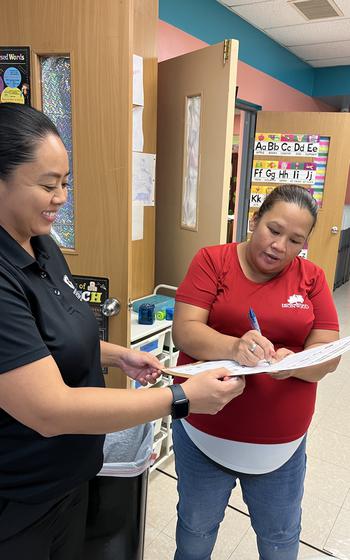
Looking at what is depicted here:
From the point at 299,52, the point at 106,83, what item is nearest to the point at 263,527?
the point at 106,83

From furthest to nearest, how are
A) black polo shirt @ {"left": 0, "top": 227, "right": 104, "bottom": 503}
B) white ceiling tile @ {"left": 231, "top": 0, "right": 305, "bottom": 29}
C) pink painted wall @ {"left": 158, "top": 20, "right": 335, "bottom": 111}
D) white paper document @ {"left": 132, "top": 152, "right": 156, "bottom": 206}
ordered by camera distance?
white ceiling tile @ {"left": 231, "top": 0, "right": 305, "bottom": 29} < pink painted wall @ {"left": 158, "top": 20, "right": 335, "bottom": 111} < white paper document @ {"left": 132, "top": 152, "right": 156, "bottom": 206} < black polo shirt @ {"left": 0, "top": 227, "right": 104, "bottom": 503}

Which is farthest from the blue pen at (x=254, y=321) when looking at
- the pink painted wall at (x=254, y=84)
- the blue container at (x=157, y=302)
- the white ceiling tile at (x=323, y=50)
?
the white ceiling tile at (x=323, y=50)

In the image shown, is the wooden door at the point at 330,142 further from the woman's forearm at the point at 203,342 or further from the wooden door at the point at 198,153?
the woman's forearm at the point at 203,342

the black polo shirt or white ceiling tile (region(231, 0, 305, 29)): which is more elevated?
white ceiling tile (region(231, 0, 305, 29))

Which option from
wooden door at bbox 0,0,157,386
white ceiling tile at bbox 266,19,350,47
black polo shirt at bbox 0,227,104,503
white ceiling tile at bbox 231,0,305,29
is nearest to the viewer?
black polo shirt at bbox 0,227,104,503

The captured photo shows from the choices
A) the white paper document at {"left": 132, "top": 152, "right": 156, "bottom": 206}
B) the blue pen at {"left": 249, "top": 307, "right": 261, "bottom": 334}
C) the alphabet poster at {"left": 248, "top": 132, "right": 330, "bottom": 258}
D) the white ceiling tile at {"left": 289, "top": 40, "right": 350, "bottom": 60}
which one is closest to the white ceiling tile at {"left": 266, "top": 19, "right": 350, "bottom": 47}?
the white ceiling tile at {"left": 289, "top": 40, "right": 350, "bottom": 60}

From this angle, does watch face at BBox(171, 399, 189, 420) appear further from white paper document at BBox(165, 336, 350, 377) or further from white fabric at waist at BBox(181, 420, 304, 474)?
white fabric at waist at BBox(181, 420, 304, 474)

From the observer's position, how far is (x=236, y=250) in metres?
1.17

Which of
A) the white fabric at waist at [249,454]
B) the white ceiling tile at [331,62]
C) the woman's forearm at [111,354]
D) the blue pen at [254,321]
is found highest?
the white ceiling tile at [331,62]

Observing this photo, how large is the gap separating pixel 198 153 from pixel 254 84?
234 centimetres

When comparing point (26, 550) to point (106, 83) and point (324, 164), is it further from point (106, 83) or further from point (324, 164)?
point (324, 164)

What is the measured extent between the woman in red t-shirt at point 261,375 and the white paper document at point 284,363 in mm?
50

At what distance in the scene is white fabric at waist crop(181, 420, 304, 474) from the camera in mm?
1066

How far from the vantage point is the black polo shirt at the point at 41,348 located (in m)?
0.66
